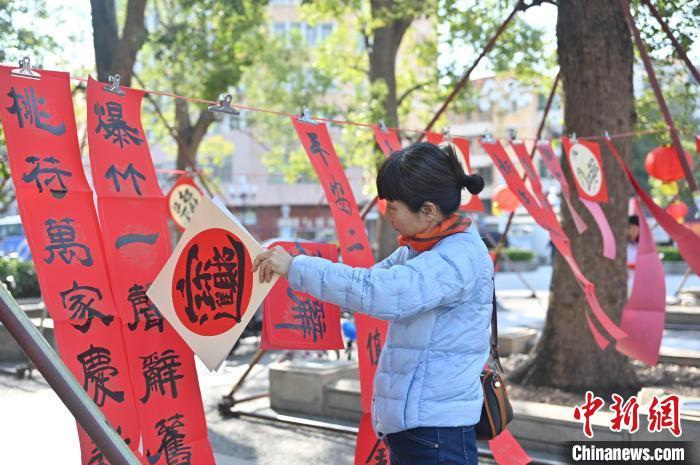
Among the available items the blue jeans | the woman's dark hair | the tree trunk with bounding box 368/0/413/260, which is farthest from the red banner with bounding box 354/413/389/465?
the tree trunk with bounding box 368/0/413/260

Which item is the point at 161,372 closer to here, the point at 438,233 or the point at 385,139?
the point at 438,233

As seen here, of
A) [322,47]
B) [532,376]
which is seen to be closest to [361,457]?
[532,376]

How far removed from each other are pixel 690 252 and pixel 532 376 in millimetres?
2084

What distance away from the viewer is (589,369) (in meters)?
7.26

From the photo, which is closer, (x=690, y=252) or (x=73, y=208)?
(x=73, y=208)

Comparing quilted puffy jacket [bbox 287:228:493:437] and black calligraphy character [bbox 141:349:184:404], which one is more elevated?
quilted puffy jacket [bbox 287:228:493:437]

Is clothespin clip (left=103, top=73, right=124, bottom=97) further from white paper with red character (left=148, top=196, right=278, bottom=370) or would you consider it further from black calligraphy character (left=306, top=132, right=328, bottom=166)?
black calligraphy character (left=306, top=132, right=328, bottom=166)

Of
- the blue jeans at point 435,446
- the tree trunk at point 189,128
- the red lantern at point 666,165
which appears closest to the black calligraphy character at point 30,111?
the blue jeans at point 435,446

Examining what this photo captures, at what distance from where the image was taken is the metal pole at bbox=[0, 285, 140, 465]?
2.34 metres

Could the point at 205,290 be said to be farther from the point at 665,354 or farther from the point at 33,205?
the point at 665,354

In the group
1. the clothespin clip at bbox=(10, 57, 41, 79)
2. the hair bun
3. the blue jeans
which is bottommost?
the blue jeans

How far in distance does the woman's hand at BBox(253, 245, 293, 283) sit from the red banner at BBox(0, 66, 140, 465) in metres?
0.71

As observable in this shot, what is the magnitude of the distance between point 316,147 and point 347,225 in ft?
1.53

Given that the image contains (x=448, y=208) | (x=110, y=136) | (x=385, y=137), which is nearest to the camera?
(x=448, y=208)
